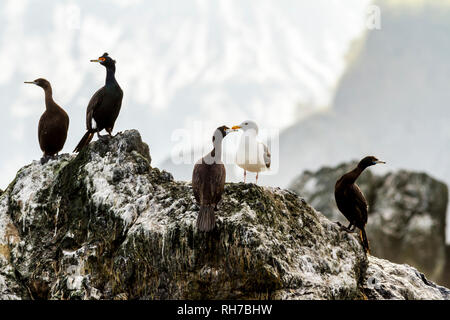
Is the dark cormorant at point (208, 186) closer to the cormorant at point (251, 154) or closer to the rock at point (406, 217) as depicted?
the cormorant at point (251, 154)

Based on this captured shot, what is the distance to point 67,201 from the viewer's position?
12.1m

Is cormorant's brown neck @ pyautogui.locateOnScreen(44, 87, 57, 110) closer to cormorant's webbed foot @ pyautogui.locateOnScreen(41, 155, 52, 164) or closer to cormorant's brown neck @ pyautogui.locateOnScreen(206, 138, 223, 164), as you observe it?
cormorant's webbed foot @ pyautogui.locateOnScreen(41, 155, 52, 164)

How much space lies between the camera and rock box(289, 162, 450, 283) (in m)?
35.7

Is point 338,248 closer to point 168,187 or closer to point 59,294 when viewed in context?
point 168,187

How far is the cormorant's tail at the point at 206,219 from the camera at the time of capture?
33.9 feet

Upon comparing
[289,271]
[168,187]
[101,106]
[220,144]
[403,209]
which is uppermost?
[403,209]

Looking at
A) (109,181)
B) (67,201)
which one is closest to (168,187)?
(109,181)

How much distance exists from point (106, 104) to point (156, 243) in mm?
3838

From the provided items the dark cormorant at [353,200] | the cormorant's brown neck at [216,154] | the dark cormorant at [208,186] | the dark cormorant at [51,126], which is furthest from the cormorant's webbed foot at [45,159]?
the dark cormorant at [353,200]

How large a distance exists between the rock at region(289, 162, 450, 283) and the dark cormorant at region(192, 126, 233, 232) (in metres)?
24.7

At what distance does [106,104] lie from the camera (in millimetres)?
13125

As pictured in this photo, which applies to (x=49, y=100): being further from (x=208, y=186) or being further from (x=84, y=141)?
(x=208, y=186)
